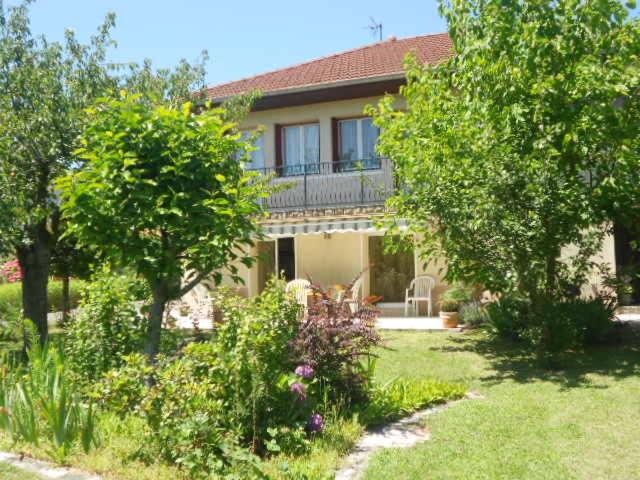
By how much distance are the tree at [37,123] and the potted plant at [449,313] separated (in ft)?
33.9

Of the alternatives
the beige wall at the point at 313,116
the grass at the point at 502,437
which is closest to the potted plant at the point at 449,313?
the grass at the point at 502,437

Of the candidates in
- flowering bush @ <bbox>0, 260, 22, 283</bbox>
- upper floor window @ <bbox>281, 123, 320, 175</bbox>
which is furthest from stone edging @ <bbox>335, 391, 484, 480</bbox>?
upper floor window @ <bbox>281, 123, 320, 175</bbox>

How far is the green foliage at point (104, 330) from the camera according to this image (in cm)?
800

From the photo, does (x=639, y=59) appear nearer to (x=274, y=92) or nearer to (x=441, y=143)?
(x=441, y=143)

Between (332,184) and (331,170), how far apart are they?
61 cm

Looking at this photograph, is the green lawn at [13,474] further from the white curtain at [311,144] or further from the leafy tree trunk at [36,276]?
the white curtain at [311,144]

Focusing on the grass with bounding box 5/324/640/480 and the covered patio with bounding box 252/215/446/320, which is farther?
the covered patio with bounding box 252/215/446/320

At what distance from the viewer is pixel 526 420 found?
7.82 metres

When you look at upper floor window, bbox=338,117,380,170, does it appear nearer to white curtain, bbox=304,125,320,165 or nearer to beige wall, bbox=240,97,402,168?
beige wall, bbox=240,97,402,168

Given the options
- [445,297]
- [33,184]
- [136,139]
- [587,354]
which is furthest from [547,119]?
[33,184]

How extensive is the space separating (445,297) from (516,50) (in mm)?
7732

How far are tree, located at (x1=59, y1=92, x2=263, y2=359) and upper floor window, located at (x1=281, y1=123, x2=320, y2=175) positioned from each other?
608 inches

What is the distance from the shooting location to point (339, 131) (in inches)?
901

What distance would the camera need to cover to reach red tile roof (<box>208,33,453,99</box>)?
884 inches
